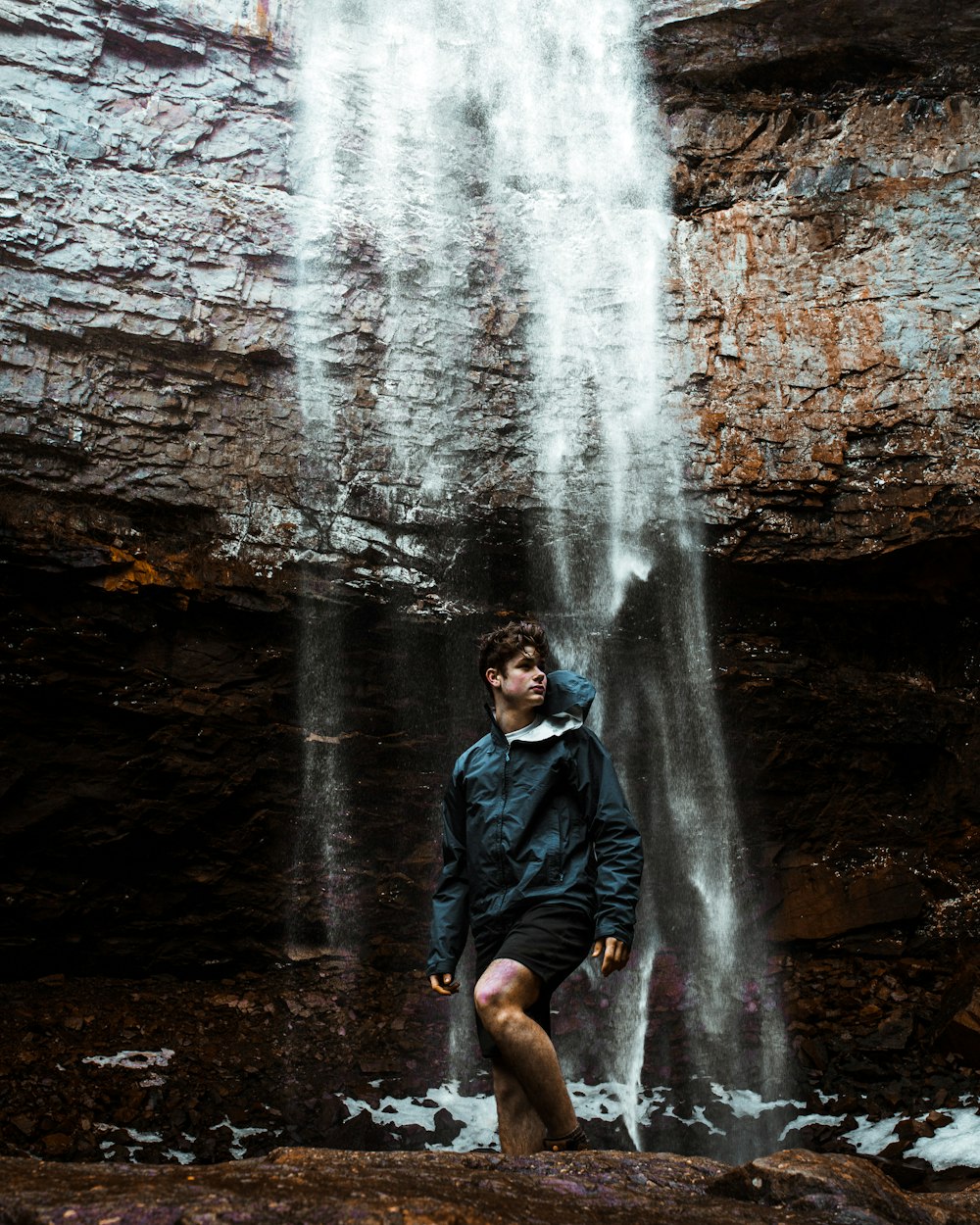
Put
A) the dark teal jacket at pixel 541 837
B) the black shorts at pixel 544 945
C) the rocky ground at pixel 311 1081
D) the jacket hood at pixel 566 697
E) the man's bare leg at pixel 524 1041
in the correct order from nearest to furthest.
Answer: the man's bare leg at pixel 524 1041
the black shorts at pixel 544 945
the dark teal jacket at pixel 541 837
the jacket hood at pixel 566 697
the rocky ground at pixel 311 1081

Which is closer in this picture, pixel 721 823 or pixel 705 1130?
pixel 705 1130

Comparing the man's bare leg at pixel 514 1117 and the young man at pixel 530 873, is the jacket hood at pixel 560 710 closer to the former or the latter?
the young man at pixel 530 873

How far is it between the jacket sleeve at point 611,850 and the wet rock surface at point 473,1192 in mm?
677

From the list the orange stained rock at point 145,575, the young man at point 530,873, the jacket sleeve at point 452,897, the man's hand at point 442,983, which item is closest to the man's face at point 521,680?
the young man at point 530,873

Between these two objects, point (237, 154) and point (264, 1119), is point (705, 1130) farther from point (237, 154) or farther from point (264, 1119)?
point (237, 154)

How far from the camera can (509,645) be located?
12.5 feet

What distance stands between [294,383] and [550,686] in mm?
4827

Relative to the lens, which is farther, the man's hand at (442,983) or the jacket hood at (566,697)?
the jacket hood at (566,697)

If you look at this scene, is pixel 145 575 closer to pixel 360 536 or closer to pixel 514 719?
pixel 360 536

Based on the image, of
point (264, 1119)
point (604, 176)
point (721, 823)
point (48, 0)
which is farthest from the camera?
point (604, 176)

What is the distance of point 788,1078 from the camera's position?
6367 mm

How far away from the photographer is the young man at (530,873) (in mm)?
3201

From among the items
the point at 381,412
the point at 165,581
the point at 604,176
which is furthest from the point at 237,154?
the point at 165,581

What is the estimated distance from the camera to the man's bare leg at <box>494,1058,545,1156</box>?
3229 millimetres
